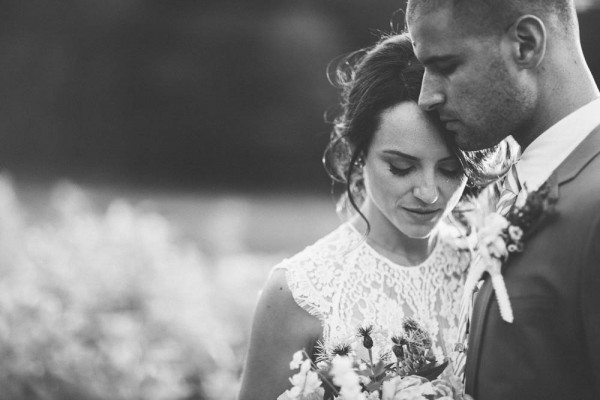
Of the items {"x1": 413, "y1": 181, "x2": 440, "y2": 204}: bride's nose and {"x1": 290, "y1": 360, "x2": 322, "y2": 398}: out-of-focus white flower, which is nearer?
{"x1": 290, "y1": 360, "x2": 322, "y2": 398}: out-of-focus white flower

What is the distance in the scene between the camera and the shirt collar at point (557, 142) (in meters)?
1.89

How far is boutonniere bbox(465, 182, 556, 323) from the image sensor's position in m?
1.79

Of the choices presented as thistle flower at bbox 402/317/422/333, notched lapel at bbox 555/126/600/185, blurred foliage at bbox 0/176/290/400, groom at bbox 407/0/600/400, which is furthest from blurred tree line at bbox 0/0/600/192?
notched lapel at bbox 555/126/600/185

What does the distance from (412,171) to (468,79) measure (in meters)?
0.66

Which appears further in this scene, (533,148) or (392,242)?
(392,242)

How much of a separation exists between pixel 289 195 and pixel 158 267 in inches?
75.2

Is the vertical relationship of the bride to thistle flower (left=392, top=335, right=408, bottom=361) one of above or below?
above

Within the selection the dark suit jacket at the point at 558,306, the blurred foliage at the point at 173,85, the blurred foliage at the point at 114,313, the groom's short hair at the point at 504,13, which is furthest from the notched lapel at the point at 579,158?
the blurred foliage at the point at 173,85

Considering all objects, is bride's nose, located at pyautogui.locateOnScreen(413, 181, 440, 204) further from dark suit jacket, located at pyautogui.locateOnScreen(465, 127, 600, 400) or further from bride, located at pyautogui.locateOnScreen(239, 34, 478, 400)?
dark suit jacket, located at pyautogui.locateOnScreen(465, 127, 600, 400)

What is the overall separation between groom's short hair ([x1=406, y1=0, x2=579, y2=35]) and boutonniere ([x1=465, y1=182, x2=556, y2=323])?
0.46 meters

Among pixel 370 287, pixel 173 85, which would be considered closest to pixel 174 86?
pixel 173 85

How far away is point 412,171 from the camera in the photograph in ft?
8.57

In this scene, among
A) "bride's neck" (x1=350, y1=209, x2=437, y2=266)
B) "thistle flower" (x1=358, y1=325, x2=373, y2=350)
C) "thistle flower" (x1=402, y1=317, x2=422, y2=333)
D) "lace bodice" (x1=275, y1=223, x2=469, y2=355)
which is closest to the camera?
"thistle flower" (x1=358, y1=325, x2=373, y2=350)

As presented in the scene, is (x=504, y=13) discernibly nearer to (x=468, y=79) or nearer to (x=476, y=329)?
(x=468, y=79)
